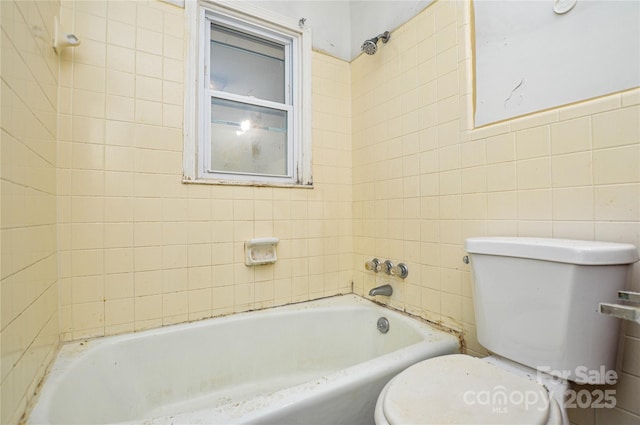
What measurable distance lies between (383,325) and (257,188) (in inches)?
38.5

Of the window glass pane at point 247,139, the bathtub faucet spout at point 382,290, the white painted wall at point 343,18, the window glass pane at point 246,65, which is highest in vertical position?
the white painted wall at point 343,18

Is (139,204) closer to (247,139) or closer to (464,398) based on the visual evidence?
(247,139)

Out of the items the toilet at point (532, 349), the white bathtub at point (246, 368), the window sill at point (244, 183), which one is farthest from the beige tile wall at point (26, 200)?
the toilet at point (532, 349)

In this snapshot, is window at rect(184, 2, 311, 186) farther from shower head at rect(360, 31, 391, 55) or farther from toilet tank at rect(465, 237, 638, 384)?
toilet tank at rect(465, 237, 638, 384)

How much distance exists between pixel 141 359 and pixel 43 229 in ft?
2.13

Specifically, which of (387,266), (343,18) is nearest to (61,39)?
(343,18)

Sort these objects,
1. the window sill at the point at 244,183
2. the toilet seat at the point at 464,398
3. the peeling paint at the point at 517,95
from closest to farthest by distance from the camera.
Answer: the toilet seat at the point at 464,398 < the peeling paint at the point at 517,95 < the window sill at the point at 244,183

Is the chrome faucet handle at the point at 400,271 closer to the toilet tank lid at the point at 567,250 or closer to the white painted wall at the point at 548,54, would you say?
the toilet tank lid at the point at 567,250

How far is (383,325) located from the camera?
4.91 ft

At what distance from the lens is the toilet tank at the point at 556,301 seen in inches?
30.5

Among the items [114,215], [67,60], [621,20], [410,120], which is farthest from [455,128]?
[67,60]

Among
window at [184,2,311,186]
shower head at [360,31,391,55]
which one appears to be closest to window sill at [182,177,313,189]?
window at [184,2,311,186]

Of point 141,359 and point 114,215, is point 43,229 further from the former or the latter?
point 141,359

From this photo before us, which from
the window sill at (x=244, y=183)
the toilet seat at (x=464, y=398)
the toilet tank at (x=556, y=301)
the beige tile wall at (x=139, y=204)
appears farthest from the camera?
the window sill at (x=244, y=183)
